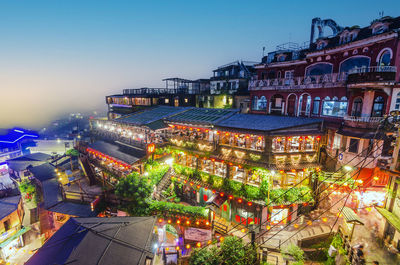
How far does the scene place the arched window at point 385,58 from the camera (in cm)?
1638

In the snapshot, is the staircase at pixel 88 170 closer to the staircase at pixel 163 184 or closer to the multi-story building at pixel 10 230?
the multi-story building at pixel 10 230

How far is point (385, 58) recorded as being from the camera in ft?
54.6

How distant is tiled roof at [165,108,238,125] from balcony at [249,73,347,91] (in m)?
5.39

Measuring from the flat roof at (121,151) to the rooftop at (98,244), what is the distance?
9.64 metres

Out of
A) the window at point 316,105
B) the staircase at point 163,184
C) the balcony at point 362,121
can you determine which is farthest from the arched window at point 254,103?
the staircase at point 163,184

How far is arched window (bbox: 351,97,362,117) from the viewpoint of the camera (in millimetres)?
18328

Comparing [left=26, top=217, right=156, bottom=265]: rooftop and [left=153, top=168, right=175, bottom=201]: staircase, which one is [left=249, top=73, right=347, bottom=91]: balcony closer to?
[left=153, top=168, right=175, bottom=201]: staircase

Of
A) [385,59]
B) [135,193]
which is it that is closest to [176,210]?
[135,193]

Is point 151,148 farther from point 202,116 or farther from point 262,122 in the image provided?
point 262,122

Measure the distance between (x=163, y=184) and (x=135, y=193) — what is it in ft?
16.6

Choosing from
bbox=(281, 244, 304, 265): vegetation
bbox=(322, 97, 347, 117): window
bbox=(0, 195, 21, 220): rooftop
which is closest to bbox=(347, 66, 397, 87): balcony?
bbox=(322, 97, 347, 117): window

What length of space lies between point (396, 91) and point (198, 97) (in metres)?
34.1

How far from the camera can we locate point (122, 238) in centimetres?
1152

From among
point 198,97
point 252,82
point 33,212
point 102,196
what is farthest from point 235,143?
point 33,212
